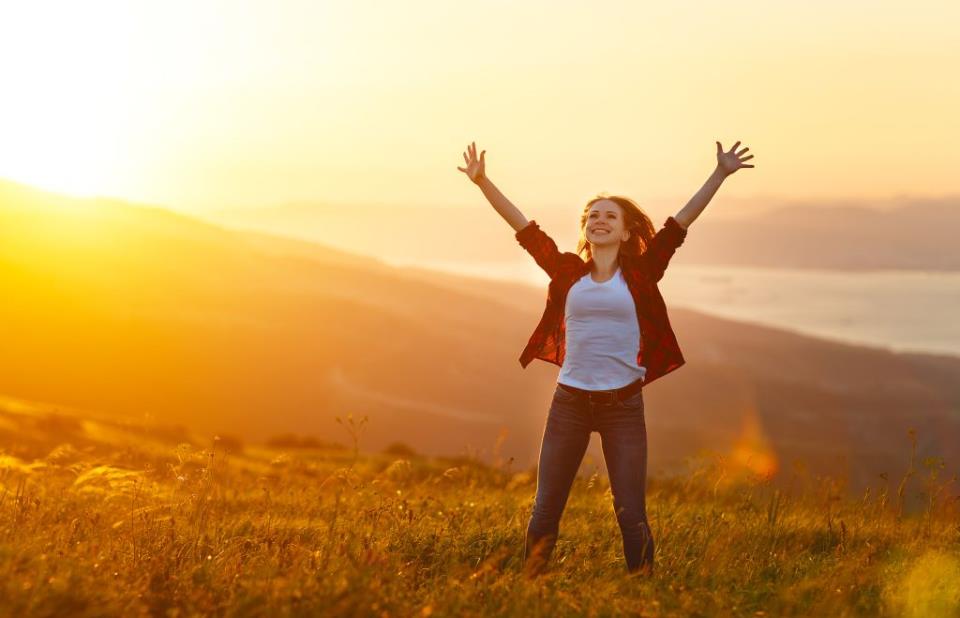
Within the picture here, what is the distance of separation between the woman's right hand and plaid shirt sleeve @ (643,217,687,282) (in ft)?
4.26

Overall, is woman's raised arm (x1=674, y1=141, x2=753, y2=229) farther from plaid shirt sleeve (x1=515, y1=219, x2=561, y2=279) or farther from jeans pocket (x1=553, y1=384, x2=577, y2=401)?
jeans pocket (x1=553, y1=384, x2=577, y2=401)

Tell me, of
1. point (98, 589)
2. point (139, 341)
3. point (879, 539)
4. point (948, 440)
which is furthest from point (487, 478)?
point (948, 440)

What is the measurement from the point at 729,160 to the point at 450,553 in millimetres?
3215

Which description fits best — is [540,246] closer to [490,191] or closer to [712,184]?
[490,191]

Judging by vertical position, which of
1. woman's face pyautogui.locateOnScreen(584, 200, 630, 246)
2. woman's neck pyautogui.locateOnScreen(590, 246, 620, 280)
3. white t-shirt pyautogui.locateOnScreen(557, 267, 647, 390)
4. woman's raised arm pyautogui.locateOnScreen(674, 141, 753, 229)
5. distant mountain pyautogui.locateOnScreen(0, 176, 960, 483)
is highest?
woman's raised arm pyautogui.locateOnScreen(674, 141, 753, 229)

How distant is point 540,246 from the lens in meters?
6.01

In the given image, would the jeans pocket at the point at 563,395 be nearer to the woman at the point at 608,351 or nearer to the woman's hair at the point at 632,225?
the woman at the point at 608,351

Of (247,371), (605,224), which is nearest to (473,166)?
(605,224)

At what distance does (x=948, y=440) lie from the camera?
17675 cm

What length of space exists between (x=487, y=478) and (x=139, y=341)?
161243 millimetres

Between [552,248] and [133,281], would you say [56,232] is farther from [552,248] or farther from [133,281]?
[552,248]

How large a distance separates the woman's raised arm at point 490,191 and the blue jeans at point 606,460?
4.22ft

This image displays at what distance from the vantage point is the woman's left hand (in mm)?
6043

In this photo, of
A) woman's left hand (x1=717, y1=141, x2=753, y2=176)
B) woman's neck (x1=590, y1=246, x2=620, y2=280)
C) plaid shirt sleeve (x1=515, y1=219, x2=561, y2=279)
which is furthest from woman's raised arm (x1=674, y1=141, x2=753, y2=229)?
plaid shirt sleeve (x1=515, y1=219, x2=561, y2=279)
